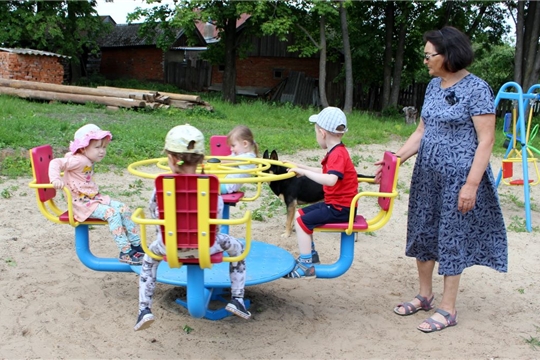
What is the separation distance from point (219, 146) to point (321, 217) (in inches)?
62.8

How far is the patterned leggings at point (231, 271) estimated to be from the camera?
2.91 metres

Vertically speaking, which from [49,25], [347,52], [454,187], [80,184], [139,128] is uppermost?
[49,25]

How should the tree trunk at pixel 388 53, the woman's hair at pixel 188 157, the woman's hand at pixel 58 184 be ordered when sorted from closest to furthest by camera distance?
the woman's hair at pixel 188 157, the woman's hand at pixel 58 184, the tree trunk at pixel 388 53

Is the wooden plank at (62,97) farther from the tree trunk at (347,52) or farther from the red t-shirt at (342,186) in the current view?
the red t-shirt at (342,186)

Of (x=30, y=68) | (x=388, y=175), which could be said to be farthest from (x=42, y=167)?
(x=30, y=68)

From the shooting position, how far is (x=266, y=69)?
27.3 metres

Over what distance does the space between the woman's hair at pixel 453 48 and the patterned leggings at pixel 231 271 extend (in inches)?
61.2

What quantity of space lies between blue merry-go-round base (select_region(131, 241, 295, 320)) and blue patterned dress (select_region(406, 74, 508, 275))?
0.92 m

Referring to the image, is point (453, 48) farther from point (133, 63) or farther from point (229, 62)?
point (133, 63)

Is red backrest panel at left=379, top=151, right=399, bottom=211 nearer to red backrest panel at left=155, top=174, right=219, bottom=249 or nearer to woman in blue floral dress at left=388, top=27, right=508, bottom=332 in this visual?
woman in blue floral dress at left=388, top=27, right=508, bottom=332

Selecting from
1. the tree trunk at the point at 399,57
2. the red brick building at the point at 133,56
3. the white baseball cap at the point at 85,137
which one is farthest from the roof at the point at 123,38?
the white baseball cap at the point at 85,137

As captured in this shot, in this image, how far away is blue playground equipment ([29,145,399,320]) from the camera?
2568mm

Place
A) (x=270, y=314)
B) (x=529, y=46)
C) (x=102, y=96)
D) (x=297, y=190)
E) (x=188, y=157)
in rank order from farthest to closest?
(x=529, y=46), (x=102, y=96), (x=297, y=190), (x=270, y=314), (x=188, y=157)

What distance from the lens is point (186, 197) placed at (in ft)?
8.46
